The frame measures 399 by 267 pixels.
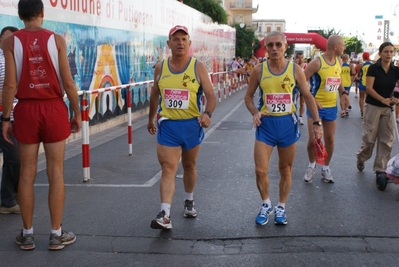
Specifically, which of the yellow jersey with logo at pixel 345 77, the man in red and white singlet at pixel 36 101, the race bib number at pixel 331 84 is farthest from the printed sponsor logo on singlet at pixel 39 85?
the yellow jersey with logo at pixel 345 77

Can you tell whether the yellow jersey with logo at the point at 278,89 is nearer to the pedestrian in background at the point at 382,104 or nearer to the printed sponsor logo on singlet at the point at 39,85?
the printed sponsor logo on singlet at the point at 39,85

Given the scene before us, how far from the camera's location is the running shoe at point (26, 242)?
5.34m

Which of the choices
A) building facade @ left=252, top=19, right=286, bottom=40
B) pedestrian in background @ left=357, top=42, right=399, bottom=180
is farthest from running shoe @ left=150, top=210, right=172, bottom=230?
building facade @ left=252, top=19, right=286, bottom=40

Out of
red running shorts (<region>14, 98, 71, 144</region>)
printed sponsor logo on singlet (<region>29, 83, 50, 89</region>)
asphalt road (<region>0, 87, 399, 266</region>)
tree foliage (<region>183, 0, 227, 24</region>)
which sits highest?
tree foliage (<region>183, 0, 227, 24</region>)

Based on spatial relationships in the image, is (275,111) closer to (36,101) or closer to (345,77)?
(36,101)

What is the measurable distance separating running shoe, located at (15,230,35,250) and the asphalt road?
2.5 inches

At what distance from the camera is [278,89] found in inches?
242

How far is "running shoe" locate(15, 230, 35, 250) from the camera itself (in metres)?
5.34

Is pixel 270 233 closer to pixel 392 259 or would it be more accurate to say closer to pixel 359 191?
pixel 392 259

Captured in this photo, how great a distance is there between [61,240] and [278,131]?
2.29m

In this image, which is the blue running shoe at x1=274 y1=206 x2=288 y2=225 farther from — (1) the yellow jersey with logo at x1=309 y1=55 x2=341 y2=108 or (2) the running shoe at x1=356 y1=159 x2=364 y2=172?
(2) the running shoe at x1=356 y1=159 x2=364 y2=172

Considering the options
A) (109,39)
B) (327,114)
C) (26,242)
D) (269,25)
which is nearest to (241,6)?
(269,25)

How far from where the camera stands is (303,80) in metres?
6.22

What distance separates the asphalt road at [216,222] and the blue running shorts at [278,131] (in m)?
0.82
